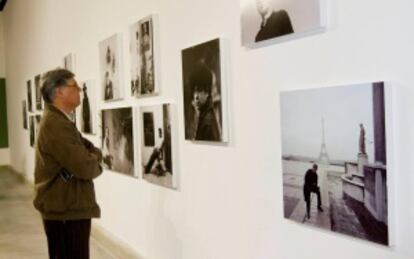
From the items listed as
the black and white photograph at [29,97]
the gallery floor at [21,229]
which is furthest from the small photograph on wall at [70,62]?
the black and white photograph at [29,97]

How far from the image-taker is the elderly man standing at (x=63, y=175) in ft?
13.6

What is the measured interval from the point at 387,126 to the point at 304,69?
2.43 ft

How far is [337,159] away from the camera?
9.14ft

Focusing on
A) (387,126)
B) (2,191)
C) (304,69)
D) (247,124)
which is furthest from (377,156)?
(2,191)

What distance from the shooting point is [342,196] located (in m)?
2.80

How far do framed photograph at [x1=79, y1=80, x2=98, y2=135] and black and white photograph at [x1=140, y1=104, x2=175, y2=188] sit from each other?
78.2 inches

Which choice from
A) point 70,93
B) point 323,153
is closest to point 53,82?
point 70,93

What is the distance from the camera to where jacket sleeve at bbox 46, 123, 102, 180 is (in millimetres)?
4113

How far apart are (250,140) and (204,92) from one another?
0.73 meters

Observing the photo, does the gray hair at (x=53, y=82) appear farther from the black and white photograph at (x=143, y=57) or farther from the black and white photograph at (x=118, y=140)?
the black and white photograph at (x=118, y=140)

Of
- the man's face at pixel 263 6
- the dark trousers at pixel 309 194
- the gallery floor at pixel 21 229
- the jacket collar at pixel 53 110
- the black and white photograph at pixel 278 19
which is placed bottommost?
the gallery floor at pixel 21 229

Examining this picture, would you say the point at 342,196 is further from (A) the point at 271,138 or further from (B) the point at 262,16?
(B) the point at 262,16

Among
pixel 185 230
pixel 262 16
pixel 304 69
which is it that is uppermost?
pixel 262 16

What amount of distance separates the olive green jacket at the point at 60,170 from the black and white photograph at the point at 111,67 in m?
2.05
